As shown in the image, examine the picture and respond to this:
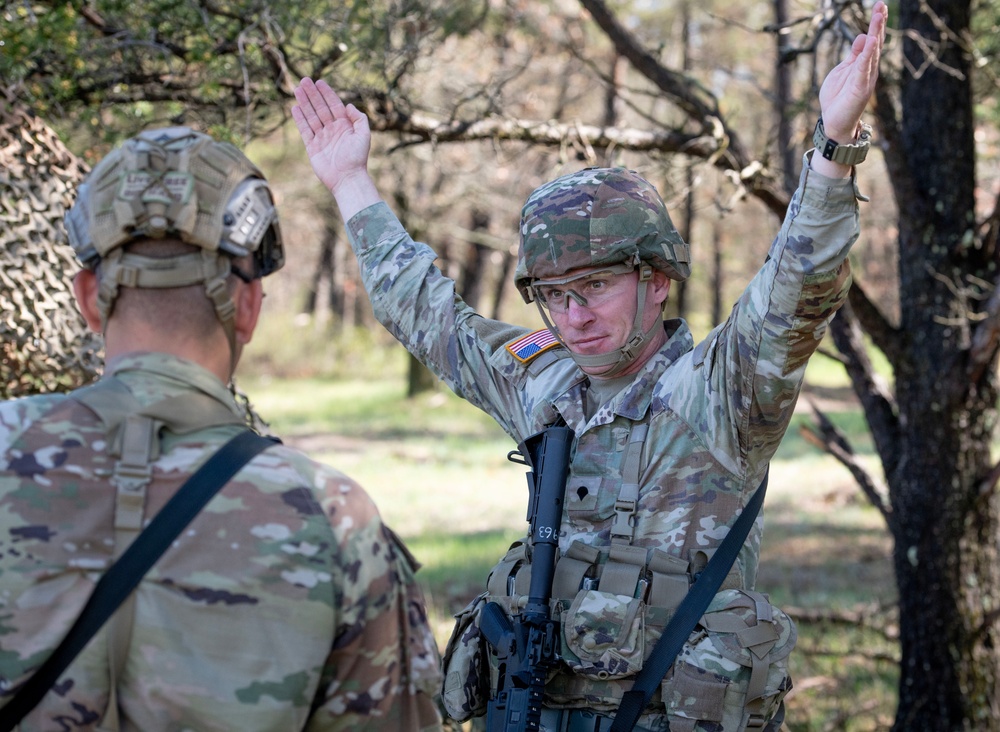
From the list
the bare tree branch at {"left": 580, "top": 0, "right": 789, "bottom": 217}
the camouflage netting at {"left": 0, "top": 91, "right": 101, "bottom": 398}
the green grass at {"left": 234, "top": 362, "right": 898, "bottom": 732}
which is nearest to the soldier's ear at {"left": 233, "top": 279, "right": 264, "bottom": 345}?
the camouflage netting at {"left": 0, "top": 91, "right": 101, "bottom": 398}

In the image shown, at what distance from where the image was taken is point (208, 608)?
1.73 metres

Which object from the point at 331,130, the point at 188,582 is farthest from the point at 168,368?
the point at 331,130

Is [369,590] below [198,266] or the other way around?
below

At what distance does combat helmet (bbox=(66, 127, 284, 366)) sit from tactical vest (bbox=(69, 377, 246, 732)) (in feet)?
0.51

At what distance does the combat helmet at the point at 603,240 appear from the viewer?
2.88 meters

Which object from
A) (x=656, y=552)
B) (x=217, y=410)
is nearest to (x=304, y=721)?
(x=217, y=410)

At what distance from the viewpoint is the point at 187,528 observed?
1.74 meters

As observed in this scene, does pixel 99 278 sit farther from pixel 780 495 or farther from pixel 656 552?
pixel 780 495

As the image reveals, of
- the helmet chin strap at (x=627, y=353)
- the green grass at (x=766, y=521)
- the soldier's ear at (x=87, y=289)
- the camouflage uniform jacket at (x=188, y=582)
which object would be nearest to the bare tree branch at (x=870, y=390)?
the green grass at (x=766, y=521)

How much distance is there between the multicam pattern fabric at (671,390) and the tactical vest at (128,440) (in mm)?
1258

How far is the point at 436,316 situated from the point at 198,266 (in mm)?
1479

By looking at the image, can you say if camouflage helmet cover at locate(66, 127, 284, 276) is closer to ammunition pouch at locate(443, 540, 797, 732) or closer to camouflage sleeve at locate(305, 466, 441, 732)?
camouflage sleeve at locate(305, 466, 441, 732)

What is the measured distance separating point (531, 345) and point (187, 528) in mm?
1606

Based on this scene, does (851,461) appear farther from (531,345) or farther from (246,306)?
(246,306)
